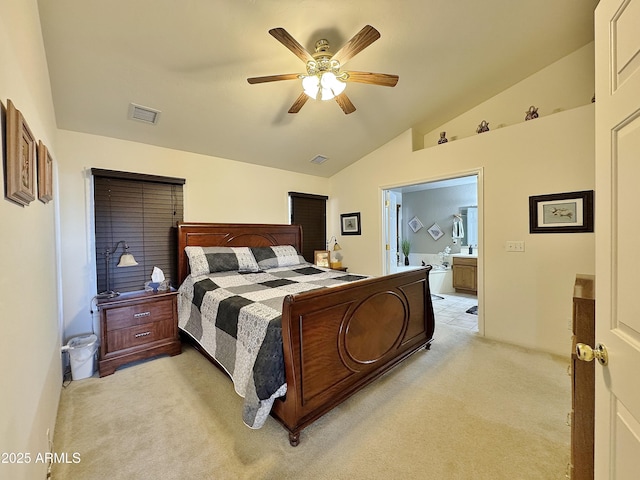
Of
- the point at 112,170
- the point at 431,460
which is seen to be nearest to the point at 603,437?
the point at 431,460

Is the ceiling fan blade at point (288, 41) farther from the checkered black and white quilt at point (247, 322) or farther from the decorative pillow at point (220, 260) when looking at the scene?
the decorative pillow at point (220, 260)

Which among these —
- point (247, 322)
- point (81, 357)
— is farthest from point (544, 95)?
point (81, 357)

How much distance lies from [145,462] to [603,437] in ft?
6.71

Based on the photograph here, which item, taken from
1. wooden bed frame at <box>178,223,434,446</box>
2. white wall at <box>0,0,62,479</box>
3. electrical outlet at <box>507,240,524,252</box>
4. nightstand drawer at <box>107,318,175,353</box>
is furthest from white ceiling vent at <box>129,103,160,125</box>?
electrical outlet at <box>507,240,524,252</box>

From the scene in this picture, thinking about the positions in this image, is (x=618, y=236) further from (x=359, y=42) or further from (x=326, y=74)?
(x=326, y=74)

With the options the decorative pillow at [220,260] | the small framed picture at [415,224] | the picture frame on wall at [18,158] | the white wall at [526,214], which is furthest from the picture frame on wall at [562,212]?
the picture frame on wall at [18,158]

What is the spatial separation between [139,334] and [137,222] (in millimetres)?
1207

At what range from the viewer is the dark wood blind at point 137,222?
279cm

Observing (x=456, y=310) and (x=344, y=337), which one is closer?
(x=344, y=337)

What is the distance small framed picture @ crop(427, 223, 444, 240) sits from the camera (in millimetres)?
6320

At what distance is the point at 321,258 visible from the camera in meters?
4.54

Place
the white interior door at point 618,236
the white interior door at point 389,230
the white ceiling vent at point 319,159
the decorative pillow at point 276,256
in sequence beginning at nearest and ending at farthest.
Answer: the white interior door at point 618,236
the decorative pillow at point 276,256
the white ceiling vent at point 319,159
the white interior door at point 389,230

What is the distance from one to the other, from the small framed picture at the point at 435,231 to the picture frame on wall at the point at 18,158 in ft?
21.5

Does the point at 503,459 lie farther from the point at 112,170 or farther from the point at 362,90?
the point at 112,170
